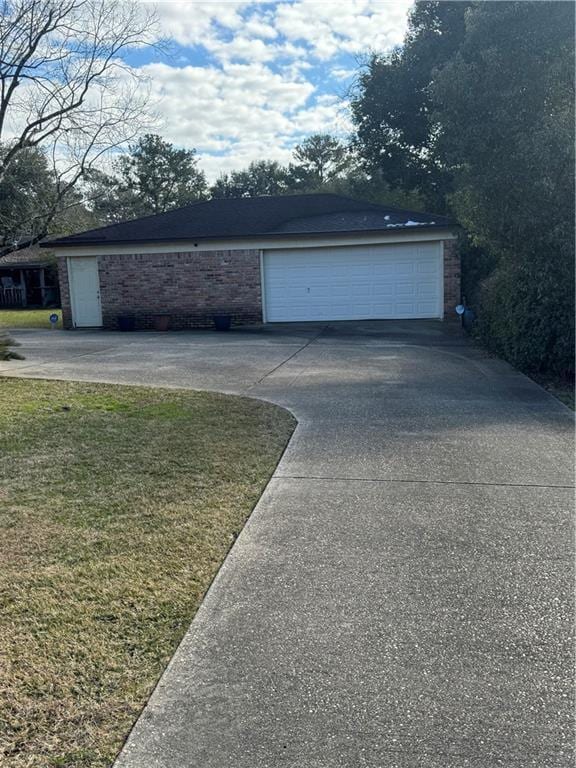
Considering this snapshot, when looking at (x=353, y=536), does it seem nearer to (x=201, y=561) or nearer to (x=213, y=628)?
(x=201, y=561)

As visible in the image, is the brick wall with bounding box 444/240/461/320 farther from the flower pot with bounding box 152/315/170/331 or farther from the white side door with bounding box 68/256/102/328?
the white side door with bounding box 68/256/102/328

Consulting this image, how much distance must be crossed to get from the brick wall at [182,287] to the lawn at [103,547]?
12421mm

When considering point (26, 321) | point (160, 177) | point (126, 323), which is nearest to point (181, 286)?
Answer: point (126, 323)

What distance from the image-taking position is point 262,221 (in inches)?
824

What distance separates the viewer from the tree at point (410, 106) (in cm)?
2203

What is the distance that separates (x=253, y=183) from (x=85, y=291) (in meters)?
34.4

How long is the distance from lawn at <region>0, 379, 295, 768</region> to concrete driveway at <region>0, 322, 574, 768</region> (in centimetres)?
16

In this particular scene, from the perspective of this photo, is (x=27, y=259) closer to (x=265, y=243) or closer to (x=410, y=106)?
(x=265, y=243)

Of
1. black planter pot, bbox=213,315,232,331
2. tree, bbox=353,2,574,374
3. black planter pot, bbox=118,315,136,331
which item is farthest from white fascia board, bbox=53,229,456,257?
tree, bbox=353,2,574,374

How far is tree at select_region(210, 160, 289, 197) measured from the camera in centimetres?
5194

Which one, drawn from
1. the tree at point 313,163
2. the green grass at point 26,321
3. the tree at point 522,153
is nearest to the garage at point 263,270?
the green grass at point 26,321

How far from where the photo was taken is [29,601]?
3.42m

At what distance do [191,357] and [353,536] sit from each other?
30.4ft

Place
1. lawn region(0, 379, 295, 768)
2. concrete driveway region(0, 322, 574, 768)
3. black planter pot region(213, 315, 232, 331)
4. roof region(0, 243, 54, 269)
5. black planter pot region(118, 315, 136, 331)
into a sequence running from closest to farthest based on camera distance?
concrete driveway region(0, 322, 574, 768)
lawn region(0, 379, 295, 768)
black planter pot region(213, 315, 232, 331)
black planter pot region(118, 315, 136, 331)
roof region(0, 243, 54, 269)
